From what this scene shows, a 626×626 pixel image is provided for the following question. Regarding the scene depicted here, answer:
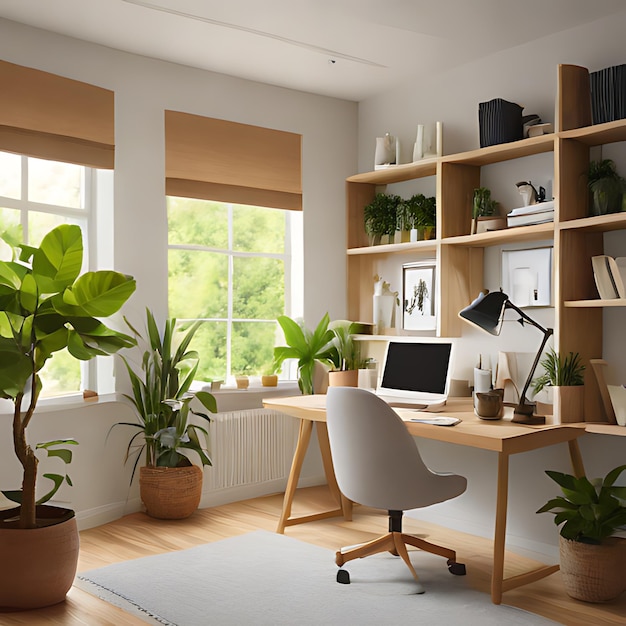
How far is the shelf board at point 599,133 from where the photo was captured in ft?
11.5

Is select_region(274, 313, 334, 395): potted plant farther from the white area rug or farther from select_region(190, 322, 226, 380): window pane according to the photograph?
select_region(190, 322, 226, 380): window pane

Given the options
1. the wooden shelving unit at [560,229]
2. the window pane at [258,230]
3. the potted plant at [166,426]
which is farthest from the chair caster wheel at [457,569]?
the window pane at [258,230]

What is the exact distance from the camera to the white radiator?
15.7ft

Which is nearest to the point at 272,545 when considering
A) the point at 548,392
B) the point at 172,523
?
the point at 172,523

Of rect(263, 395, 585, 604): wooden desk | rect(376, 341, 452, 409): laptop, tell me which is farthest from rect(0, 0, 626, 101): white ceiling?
rect(263, 395, 585, 604): wooden desk

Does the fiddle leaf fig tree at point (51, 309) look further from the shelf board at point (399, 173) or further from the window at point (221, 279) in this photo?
the window at point (221, 279)

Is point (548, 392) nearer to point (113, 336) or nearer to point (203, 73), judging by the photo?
point (113, 336)

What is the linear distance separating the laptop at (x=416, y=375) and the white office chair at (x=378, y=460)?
664 mm

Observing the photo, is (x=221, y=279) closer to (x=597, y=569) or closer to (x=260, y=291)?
(x=260, y=291)

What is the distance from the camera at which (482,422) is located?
365cm

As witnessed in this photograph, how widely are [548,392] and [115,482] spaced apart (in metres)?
2.50

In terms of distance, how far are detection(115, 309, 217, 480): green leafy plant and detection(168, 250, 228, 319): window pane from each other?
4.36 m

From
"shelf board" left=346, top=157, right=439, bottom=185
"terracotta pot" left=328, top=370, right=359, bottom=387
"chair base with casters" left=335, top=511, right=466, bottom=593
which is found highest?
"shelf board" left=346, top=157, right=439, bottom=185

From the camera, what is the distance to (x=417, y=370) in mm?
4230
